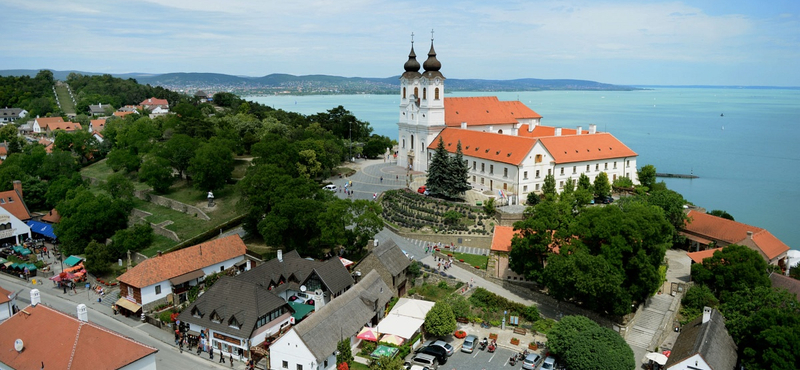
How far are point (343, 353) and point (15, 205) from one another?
127 feet

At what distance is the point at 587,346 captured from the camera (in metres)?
24.1

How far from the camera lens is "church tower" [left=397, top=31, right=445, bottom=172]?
57344 mm

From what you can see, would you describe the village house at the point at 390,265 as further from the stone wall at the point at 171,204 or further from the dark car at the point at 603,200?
the dark car at the point at 603,200

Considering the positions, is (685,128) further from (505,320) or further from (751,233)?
(505,320)

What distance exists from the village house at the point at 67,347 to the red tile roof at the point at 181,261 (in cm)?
812

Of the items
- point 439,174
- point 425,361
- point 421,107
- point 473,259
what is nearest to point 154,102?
point 421,107

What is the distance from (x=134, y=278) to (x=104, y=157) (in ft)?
156

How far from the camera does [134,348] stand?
69.7 ft

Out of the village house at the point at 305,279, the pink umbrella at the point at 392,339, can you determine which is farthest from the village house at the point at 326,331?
the village house at the point at 305,279

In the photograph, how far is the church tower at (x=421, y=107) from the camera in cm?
5734

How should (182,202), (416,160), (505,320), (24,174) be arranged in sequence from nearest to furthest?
(505,320) < (182,202) < (24,174) < (416,160)

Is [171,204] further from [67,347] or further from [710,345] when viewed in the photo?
[710,345]

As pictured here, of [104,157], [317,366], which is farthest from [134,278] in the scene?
[104,157]

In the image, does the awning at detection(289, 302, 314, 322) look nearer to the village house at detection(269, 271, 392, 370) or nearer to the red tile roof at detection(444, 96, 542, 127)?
the village house at detection(269, 271, 392, 370)
